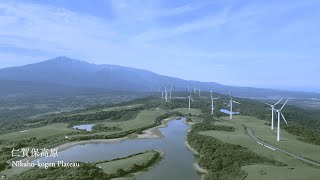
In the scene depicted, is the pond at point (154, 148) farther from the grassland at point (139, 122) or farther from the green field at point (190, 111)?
the green field at point (190, 111)

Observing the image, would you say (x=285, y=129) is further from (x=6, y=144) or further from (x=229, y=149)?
(x=6, y=144)

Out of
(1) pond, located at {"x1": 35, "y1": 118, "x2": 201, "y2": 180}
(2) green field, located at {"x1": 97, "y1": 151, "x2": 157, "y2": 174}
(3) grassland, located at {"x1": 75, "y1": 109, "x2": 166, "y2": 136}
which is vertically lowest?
(1) pond, located at {"x1": 35, "y1": 118, "x2": 201, "y2": 180}

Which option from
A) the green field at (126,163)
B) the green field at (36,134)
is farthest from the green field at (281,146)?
the green field at (36,134)

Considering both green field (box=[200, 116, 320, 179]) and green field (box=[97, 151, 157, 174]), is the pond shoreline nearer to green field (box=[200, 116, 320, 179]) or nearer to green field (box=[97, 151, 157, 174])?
green field (box=[200, 116, 320, 179])

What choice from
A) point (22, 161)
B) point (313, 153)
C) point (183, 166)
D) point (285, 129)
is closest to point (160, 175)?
point (183, 166)

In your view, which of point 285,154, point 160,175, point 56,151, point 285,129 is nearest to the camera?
point 160,175

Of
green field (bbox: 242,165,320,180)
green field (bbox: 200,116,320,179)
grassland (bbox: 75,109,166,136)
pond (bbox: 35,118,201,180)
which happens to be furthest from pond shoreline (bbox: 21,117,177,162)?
green field (bbox: 242,165,320,180)

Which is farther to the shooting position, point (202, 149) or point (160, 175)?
point (202, 149)
